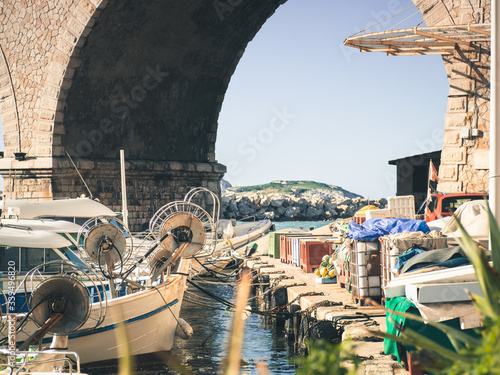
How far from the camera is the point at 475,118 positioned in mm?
12594

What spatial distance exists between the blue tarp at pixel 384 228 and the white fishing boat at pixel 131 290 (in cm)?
219

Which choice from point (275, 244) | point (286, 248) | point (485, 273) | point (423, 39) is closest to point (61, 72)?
point (275, 244)

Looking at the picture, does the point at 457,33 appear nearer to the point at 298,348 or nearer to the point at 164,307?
the point at 298,348

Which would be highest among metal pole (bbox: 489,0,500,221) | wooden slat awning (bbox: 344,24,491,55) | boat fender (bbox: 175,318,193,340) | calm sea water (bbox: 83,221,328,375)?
wooden slat awning (bbox: 344,24,491,55)

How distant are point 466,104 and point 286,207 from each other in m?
65.4

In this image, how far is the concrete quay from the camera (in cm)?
630

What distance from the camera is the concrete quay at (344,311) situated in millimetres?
6301

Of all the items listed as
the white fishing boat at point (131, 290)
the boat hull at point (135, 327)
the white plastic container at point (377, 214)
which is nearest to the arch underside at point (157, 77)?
the white plastic container at point (377, 214)

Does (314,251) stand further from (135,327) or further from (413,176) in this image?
(413,176)

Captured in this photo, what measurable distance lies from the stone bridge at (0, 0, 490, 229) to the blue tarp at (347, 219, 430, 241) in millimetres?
12388

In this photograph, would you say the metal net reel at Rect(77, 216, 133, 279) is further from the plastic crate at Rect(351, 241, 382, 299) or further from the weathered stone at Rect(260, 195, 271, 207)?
the weathered stone at Rect(260, 195, 271, 207)

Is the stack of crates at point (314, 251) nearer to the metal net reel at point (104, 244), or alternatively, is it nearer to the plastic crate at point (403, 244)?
the metal net reel at point (104, 244)

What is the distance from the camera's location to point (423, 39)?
12500mm

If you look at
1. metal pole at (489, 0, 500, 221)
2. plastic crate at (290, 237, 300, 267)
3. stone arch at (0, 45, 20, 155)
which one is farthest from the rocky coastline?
metal pole at (489, 0, 500, 221)
